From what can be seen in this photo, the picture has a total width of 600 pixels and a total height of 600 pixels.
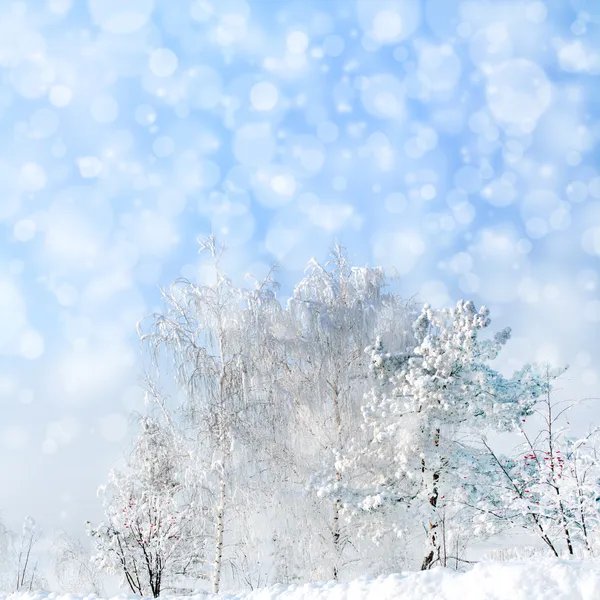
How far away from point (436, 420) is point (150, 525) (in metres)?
6.25

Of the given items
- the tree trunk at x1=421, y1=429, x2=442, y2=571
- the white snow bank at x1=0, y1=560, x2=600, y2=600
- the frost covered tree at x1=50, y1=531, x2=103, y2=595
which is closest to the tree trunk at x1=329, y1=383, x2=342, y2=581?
the tree trunk at x1=421, y1=429, x2=442, y2=571

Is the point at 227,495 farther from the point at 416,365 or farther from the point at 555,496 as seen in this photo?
the point at 555,496

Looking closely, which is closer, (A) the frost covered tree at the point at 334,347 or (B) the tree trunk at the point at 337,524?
(B) the tree trunk at the point at 337,524

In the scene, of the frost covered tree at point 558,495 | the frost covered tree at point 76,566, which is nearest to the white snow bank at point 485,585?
the frost covered tree at point 558,495

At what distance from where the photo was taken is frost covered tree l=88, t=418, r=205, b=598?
447 inches

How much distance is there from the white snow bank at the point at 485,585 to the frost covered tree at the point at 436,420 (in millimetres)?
4258

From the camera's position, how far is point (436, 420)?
1120 centimetres

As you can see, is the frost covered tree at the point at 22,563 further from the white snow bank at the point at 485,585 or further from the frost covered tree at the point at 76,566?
the white snow bank at the point at 485,585

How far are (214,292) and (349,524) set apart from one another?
5788mm

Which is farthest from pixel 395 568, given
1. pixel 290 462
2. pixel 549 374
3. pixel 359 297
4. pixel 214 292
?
pixel 214 292

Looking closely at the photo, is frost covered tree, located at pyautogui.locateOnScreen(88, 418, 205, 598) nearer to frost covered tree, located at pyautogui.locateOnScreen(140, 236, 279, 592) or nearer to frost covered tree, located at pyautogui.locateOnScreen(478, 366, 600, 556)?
frost covered tree, located at pyautogui.locateOnScreen(140, 236, 279, 592)

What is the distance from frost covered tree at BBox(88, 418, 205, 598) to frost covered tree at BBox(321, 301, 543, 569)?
331 centimetres

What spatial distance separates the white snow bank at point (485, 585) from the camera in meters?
5.51

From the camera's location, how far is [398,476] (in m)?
10.9
